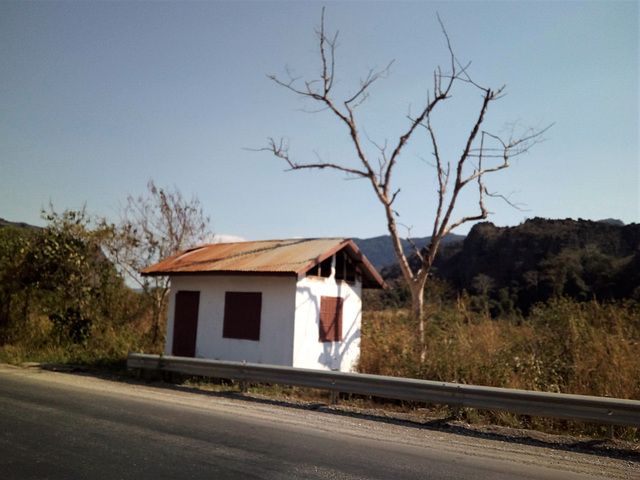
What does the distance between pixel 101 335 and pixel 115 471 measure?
47.8 ft

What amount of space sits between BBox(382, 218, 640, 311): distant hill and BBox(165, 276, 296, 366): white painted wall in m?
16.6

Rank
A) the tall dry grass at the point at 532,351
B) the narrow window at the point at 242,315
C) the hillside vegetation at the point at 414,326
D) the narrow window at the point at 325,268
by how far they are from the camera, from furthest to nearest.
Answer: the narrow window at the point at 325,268 → the narrow window at the point at 242,315 → the hillside vegetation at the point at 414,326 → the tall dry grass at the point at 532,351

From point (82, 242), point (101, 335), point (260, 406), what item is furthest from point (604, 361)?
point (82, 242)

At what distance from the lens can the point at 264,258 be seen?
15578 millimetres

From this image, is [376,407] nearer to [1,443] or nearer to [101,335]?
[1,443]

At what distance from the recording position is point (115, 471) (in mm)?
4918

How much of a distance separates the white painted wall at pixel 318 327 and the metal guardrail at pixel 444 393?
3003 mm

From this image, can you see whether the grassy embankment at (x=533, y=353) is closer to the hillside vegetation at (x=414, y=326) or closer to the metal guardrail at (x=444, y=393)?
the hillside vegetation at (x=414, y=326)

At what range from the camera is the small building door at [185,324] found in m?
15.9

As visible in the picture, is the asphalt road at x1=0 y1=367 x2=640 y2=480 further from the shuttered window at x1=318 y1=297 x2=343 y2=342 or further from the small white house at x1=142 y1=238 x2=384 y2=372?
the shuttered window at x1=318 y1=297 x2=343 y2=342

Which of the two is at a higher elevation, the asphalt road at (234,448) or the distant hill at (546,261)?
the distant hill at (546,261)

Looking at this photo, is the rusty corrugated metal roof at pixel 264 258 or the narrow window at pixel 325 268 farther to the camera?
the narrow window at pixel 325 268

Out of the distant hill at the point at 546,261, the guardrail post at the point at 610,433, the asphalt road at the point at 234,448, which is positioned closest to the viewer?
the asphalt road at the point at 234,448

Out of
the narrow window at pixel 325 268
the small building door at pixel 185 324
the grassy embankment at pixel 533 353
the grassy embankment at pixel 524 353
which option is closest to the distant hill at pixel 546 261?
the grassy embankment at pixel 524 353
